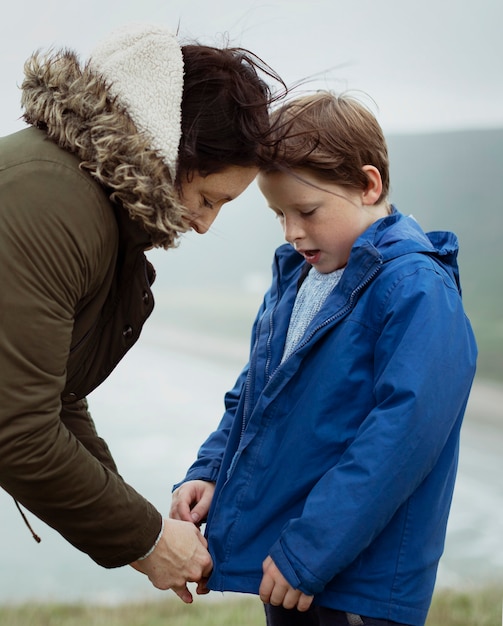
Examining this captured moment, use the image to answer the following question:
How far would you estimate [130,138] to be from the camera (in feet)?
3.56

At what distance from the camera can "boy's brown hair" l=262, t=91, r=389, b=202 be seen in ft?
4.39

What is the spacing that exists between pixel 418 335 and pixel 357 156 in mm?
372

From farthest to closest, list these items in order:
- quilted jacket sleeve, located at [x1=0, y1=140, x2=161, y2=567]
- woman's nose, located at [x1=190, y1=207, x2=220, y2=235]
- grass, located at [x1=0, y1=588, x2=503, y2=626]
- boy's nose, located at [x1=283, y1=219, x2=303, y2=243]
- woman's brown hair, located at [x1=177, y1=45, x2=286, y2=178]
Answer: grass, located at [x1=0, y1=588, x2=503, y2=626] → boy's nose, located at [x1=283, y1=219, x2=303, y2=243] → woman's nose, located at [x1=190, y1=207, x2=220, y2=235] → woman's brown hair, located at [x1=177, y1=45, x2=286, y2=178] → quilted jacket sleeve, located at [x1=0, y1=140, x2=161, y2=567]

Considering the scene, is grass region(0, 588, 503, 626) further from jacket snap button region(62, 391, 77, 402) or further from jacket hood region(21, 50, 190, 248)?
jacket hood region(21, 50, 190, 248)

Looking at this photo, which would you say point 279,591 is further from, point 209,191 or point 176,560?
point 209,191

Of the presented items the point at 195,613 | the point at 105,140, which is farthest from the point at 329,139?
the point at 195,613

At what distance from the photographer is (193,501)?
1521mm

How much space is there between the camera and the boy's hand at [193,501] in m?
1.46

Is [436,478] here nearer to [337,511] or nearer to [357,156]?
[337,511]

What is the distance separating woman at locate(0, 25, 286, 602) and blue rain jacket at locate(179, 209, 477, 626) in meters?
0.20

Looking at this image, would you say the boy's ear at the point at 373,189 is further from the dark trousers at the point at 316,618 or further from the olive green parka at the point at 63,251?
the dark trousers at the point at 316,618

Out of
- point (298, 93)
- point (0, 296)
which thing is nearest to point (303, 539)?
point (0, 296)

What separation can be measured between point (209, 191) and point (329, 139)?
26cm

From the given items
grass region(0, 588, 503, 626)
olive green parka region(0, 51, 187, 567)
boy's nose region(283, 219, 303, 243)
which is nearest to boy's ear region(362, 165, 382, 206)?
boy's nose region(283, 219, 303, 243)
